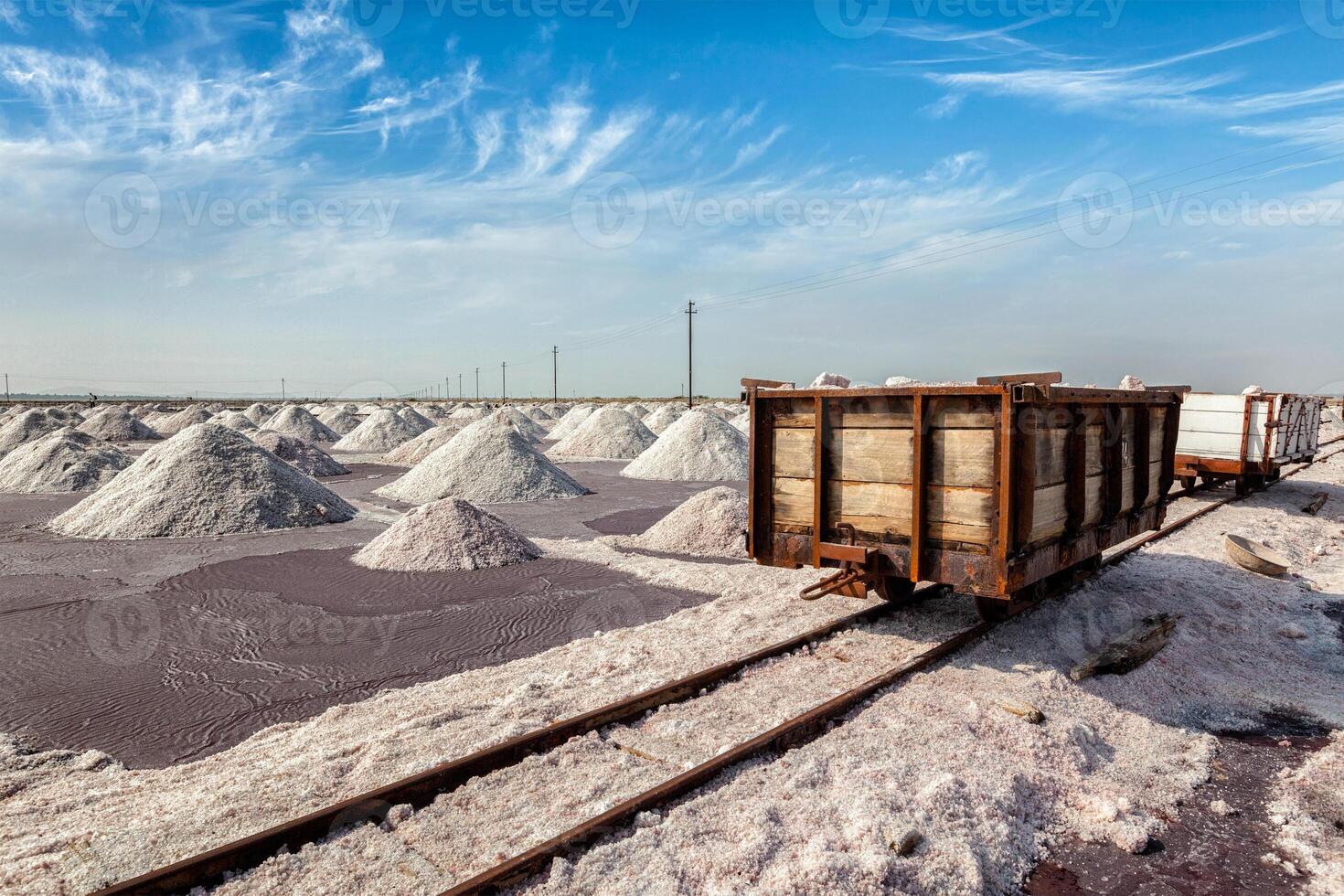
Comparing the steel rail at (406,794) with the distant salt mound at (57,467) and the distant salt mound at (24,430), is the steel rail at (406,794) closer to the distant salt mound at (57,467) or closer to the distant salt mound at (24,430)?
the distant salt mound at (57,467)

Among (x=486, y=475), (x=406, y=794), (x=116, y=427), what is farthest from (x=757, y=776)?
Answer: (x=116, y=427)

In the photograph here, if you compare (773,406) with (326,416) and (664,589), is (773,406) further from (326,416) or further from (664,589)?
(326,416)

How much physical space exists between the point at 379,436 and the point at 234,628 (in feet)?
115

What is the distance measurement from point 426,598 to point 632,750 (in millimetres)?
5996

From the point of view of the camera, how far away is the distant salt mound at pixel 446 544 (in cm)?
1170

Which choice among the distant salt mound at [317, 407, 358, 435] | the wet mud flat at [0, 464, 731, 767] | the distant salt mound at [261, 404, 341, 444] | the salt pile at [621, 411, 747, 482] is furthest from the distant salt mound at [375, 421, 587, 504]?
the distant salt mound at [317, 407, 358, 435]

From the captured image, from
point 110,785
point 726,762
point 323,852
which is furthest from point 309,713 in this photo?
point 726,762

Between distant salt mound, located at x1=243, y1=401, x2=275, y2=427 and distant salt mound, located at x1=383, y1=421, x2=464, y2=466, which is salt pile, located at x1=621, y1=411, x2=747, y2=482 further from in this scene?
distant salt mound, located at x1=243, y1=401, x2=275, y2=427

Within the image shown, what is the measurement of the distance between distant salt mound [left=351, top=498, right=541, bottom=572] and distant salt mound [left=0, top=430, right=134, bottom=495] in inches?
669

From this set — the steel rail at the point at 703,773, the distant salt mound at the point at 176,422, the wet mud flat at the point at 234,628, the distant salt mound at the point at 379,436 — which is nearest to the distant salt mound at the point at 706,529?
the wet mud flat at the point at 234,628

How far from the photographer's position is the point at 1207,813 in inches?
169

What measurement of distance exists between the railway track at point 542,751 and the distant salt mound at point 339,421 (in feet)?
176

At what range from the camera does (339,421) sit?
185 feet

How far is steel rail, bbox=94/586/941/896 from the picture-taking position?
3361 millimetres
